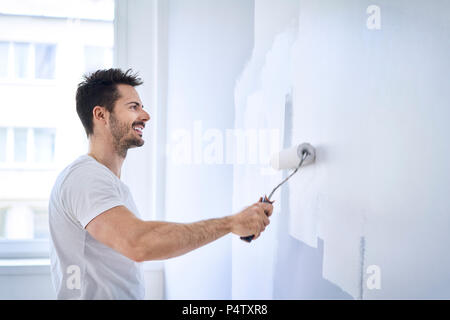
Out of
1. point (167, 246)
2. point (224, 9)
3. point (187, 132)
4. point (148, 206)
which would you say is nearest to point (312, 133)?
point (167, 246)

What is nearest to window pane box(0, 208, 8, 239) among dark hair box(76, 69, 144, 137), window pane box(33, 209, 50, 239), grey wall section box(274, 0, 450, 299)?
window pane box(33, 209, 50, 239)

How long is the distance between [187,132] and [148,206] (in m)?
0.72

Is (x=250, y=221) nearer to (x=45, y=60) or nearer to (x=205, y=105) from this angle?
(x=205, y=105)

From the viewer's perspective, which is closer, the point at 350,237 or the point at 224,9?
the point at 350,237

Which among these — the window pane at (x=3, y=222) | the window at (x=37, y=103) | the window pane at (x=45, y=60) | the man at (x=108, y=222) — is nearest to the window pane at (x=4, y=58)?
the window at (x=37, y=103)

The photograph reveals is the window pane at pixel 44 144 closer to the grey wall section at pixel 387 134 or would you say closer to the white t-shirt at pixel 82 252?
the white t-shirt at pixel 82 252

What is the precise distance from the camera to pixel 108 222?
997 millimetres

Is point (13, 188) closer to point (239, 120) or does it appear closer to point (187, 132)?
point (187, 132)

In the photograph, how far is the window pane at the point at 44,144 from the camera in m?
2.52

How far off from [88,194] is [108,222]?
0.29 ft

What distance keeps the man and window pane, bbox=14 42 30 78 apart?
122 cm
